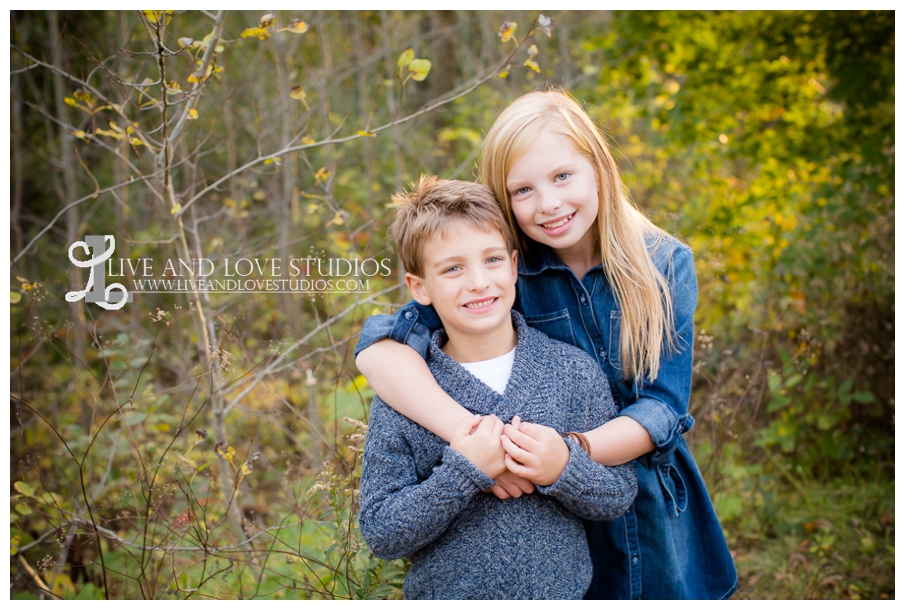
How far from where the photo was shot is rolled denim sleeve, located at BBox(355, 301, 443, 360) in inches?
62.9

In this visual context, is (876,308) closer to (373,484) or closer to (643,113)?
(643,113)

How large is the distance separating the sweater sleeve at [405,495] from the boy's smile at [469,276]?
314 millimetres

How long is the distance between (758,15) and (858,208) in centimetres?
137

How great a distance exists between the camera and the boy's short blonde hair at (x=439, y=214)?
1.51 metres

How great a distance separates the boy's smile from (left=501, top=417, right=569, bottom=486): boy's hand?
27cm

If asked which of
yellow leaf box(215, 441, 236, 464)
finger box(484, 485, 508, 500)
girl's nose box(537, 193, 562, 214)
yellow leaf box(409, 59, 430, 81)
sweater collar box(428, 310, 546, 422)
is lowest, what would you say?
yellow leaf box(215, 441, 236, 464)

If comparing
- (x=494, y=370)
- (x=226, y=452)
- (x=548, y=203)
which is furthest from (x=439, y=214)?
(x=226, y=452)

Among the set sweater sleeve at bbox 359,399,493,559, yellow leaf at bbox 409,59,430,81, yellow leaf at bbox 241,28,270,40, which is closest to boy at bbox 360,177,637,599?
sweater sleeve at bbox 359,399,493,559

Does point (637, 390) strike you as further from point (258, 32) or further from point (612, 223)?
point (258, 32)

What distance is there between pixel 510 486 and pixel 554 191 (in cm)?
74

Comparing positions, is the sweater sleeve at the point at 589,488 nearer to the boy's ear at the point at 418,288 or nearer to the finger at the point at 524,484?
the finger at the point at 524,484

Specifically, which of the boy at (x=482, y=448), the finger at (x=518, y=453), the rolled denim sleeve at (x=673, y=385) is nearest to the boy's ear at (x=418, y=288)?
the boy at (x=482, y=448)

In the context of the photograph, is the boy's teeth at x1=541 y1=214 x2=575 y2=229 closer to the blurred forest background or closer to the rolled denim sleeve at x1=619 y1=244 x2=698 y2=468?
the rolled denim sleeve at x1=619 y1=244 x2=698 y2=468
